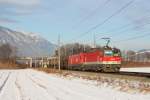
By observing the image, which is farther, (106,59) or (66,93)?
(106,59)

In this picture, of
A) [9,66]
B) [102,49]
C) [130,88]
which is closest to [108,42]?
[102,49]

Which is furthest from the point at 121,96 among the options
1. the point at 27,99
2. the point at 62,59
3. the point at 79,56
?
the point at 62,59

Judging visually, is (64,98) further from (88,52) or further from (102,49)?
(88,52)

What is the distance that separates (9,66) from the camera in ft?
510

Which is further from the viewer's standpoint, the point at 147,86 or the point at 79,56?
the point at 79,56

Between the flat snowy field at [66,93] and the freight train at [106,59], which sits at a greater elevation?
the freight train at [106,59]

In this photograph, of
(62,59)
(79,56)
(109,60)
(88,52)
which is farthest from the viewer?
(62,59)

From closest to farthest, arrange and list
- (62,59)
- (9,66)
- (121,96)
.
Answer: (121,96) < (62,59) < (9,66)

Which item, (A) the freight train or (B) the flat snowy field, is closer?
(B) the flat snowy field

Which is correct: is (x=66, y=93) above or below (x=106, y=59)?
below

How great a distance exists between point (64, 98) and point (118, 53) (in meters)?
35.8

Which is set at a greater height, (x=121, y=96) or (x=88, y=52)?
(x=88, y=52)

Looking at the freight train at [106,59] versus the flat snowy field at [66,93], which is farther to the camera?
the freight train at [106,59]

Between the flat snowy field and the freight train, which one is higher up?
the freight train
